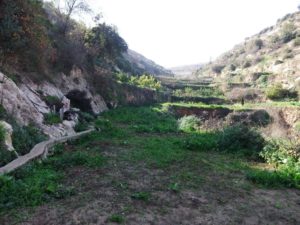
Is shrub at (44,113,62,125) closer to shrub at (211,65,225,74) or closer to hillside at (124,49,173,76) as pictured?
hillside at (124,49,173,76)

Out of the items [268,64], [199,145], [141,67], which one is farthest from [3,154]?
[141,67]

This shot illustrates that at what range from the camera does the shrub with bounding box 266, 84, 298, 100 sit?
1414 inches

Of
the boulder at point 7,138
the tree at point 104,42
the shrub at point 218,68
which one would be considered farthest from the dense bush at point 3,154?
the shrub at point 218,68

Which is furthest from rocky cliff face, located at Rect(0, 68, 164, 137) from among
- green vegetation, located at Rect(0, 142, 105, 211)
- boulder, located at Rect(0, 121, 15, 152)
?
green vegetation, located at Rect(0, 142, 105, 211)

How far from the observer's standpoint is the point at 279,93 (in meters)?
36.2

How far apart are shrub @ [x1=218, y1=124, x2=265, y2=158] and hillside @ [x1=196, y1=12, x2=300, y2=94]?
2934 cm

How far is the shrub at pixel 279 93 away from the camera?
35.9m

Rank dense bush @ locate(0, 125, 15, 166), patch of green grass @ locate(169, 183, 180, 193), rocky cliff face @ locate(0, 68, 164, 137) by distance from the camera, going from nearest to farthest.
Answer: patch of green grass @ locate(169, 183, 180, 193), dense bush @ locate(0, 125, 15, 166), rocky cliff face @ locate(0, 68, 164, 137)

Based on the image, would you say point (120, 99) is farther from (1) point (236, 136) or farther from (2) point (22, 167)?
(2) point (22, 167)

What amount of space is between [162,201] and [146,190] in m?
0.70

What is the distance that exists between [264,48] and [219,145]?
62838 mm

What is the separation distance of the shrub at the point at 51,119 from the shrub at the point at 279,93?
92.8 ft

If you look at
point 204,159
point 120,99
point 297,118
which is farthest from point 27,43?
point 297,118

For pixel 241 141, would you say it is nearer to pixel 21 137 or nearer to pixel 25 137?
pixel 25 137
